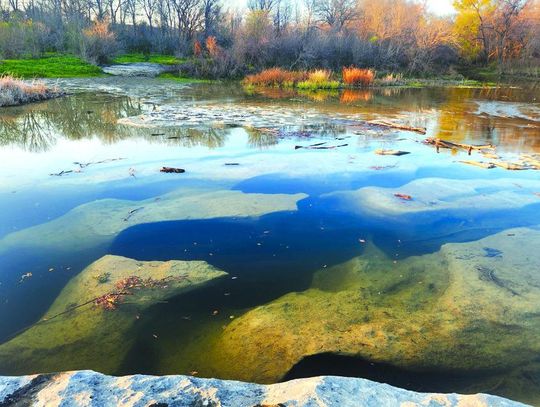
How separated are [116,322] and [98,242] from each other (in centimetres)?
132

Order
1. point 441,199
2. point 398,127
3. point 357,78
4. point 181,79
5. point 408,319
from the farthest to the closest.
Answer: point 181,79 → point 357,78 → point 398,127 → point 441,199 → point 408,319

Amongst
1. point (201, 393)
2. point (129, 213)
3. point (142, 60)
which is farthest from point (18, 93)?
point (142, 60)

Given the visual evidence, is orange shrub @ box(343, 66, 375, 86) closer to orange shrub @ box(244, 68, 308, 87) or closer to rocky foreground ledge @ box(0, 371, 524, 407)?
orange shrub @ box(244, 68, 308, 87)

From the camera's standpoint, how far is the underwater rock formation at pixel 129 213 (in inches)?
157

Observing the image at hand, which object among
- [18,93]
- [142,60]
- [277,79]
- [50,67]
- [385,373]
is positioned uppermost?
[142,60]

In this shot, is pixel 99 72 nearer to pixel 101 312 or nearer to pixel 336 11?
pixel 101 312

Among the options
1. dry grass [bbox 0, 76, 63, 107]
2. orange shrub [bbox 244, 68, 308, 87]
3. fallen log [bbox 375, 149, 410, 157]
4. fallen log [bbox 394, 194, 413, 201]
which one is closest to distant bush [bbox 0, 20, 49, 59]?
dry grass [bbox 0, 76, 63, 107]

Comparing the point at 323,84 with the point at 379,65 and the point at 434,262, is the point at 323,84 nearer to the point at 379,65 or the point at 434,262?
the point at 379,65

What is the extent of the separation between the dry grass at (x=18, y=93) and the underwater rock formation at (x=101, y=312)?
11.9 m

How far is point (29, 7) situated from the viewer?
42.0 m

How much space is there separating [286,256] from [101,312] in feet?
5.29

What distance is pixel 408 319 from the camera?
2932 mm

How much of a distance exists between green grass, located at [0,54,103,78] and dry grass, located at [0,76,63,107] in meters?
6.96

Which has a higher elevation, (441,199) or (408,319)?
(441,199)
